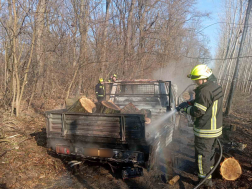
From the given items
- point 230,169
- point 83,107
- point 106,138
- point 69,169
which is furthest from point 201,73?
point 69,169

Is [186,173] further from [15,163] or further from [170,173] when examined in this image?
[15,163]

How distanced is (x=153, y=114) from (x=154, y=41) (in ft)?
42.5

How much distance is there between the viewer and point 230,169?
3562mm

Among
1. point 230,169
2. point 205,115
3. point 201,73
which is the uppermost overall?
point 201,73

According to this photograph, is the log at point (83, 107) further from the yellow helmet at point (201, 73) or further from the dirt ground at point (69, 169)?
the yellow helmet at point (201, 73)

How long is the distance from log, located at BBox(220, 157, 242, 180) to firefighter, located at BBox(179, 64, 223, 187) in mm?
389

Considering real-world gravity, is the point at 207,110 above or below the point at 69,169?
above

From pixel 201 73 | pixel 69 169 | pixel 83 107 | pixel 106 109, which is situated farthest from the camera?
pixel 106 109

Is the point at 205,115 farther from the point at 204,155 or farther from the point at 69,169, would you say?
the point at 69,169

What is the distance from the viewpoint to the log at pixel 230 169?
354 cm

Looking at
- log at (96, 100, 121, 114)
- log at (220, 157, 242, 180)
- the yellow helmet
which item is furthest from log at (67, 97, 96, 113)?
log at (220, 157, 242, 180)

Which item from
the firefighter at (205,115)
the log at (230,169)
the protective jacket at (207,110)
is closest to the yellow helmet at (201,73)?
the firefighter at (205,115)

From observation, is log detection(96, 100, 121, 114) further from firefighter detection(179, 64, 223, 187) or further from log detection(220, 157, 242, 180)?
log detection(220, 157, 242, 180)

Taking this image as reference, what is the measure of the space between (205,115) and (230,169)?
1244mm
